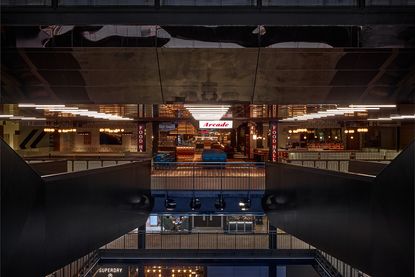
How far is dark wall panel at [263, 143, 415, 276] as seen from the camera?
4.32m

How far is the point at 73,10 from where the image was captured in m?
6.94

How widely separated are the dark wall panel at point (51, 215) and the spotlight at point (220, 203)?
27.7 ft

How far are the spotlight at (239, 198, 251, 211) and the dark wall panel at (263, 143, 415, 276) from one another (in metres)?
7.97

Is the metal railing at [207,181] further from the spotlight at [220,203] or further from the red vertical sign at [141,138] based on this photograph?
the red vertical sign at [141,138]

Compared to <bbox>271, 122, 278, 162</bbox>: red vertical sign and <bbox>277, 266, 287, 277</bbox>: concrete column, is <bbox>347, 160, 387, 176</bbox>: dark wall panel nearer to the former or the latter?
<bbox>277, 266, 287, 277</bbox>: concrete column

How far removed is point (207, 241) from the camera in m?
19.7

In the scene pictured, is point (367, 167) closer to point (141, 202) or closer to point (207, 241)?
point (141, 202)

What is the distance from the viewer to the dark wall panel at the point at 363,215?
14.2 feet

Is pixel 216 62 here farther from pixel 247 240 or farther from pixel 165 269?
pixel 165 269

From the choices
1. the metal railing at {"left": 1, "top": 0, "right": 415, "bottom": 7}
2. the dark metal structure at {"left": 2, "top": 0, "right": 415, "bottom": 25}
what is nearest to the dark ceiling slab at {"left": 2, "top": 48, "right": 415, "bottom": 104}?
the dark metal structure at {"left": 2, "top": 0, "right": 415, "bottom": 25}

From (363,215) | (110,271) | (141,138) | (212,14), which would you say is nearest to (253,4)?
(212,14)

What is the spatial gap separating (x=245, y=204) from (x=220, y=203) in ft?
3.52

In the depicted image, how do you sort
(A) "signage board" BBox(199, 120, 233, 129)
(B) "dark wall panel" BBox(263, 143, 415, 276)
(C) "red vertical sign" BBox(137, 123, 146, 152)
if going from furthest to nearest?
(C) "red vertical sign" BBox(137, 123, 146, 152)
(A) "signage board" BBox(199, 120, 233, 129)
(B) "dark wall panel" BBox(263, 143, 415, 276)

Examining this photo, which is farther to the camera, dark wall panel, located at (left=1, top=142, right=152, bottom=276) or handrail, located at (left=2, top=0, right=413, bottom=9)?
handrail, located at (left=2, top=0, right=413, bottom=9)
